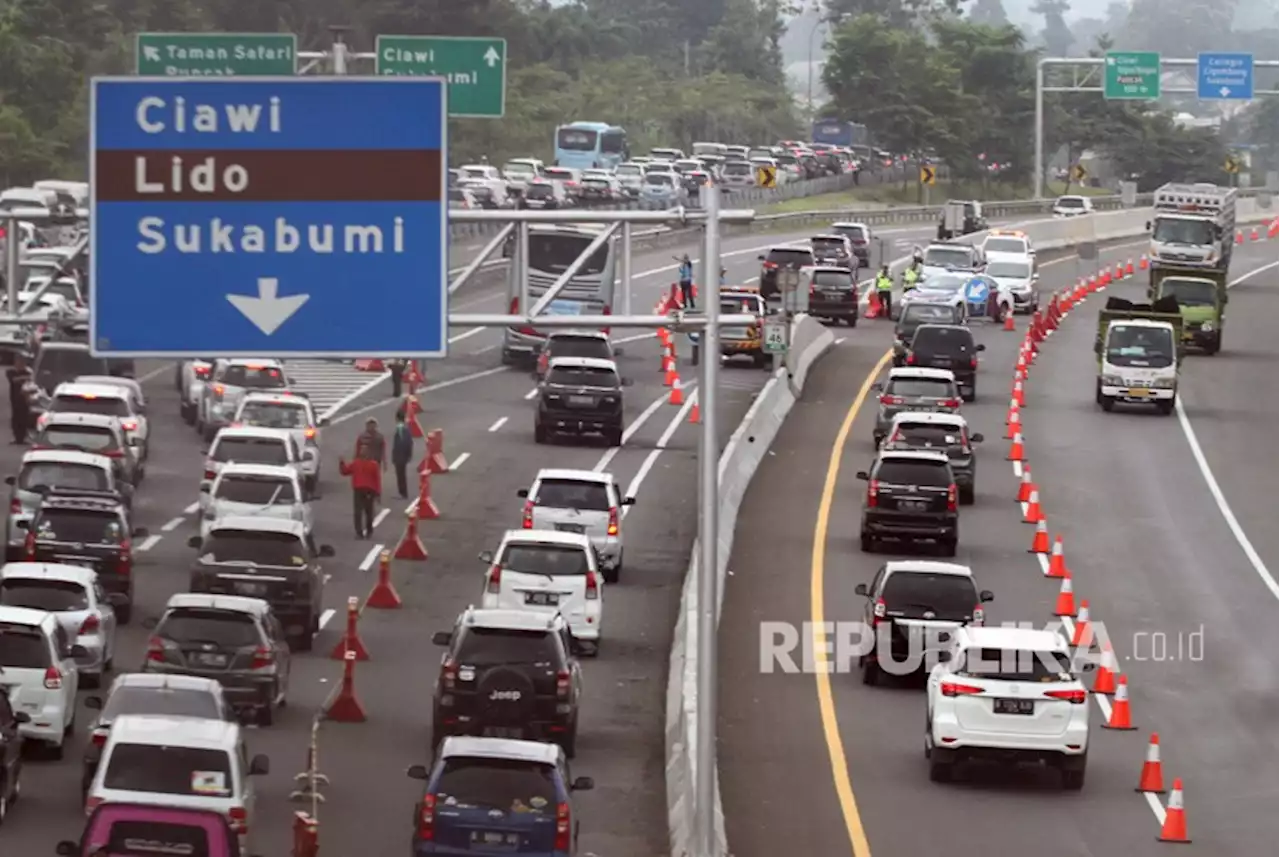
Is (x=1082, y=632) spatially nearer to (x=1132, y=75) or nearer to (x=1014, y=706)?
(x=1014, y=706)

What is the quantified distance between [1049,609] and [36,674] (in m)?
16.3

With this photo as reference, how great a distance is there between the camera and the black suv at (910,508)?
42.8m

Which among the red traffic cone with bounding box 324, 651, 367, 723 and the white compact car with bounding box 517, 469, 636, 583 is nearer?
the red traffic cone with bounding box 324, 651, 367, 723

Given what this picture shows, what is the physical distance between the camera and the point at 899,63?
146 m

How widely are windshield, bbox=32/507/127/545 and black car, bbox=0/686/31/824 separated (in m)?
9.53

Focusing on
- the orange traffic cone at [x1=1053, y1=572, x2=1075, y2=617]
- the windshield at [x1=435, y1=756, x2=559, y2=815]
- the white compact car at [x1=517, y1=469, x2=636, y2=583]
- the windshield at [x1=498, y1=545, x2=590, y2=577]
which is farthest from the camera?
the white compact car at [x1=517, y1=469, x2=636, y2=583]

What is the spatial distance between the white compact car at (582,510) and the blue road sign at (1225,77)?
6492 centimetres

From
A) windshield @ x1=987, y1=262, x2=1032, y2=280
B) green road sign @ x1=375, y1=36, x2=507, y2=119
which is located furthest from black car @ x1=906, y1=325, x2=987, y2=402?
windshield @ x1=987, y1=262, x2=1032, y2=280

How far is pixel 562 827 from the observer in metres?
21.9

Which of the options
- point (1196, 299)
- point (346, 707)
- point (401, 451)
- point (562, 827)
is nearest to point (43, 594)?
point (346, 707)

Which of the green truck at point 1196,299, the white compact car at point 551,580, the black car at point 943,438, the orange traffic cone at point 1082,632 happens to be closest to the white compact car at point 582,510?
the white compact car at point 551,580

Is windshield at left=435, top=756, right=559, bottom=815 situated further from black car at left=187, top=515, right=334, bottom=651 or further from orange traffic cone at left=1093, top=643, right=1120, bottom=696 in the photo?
orange traffic cone at left=1093, top=643, right=1120, bottom=696

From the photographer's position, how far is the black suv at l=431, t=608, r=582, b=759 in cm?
2836

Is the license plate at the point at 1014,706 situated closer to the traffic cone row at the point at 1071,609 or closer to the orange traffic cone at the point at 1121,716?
the traffic cone row at the point at 1071,609
